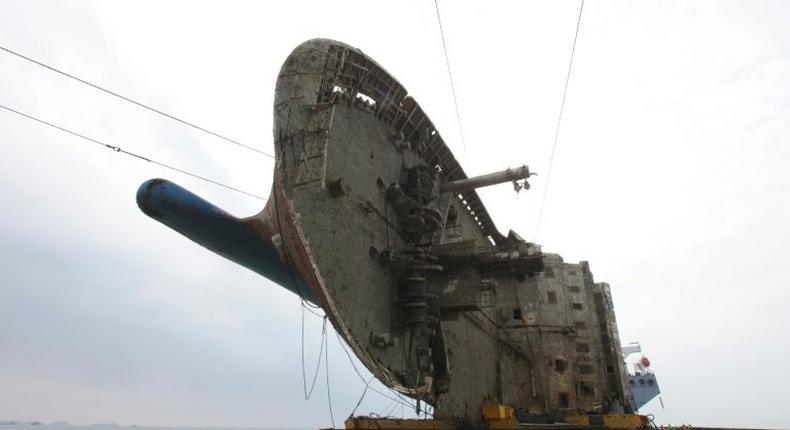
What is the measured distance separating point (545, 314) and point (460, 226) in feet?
18.0

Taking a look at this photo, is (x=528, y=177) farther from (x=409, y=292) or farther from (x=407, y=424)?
(x=407, y=424)

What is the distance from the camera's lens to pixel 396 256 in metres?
12.0

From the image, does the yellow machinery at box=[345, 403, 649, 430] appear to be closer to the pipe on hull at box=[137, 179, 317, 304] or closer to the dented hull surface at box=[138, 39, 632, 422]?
the dented hull surface at box=[138, 39, 632, 422]

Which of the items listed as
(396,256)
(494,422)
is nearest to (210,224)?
(396,256)

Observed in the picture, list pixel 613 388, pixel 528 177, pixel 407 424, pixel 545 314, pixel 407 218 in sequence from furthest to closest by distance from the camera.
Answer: pixel 545 314 → pixel 613 388 → pixel 528 177 → pixel 407 218 → pixel 407 424

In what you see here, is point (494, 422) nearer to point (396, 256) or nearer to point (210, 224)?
point (396, 256)

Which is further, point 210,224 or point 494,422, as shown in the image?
point 494,422

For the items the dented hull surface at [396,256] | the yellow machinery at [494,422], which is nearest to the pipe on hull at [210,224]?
A: the dented hull surface at [396,256]

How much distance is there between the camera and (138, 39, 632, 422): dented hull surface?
987 centimetres

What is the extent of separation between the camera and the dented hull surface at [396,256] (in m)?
9.87

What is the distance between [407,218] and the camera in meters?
13.0

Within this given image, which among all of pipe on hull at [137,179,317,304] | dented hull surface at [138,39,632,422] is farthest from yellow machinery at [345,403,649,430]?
pipe on hull at [137,179,317,304]

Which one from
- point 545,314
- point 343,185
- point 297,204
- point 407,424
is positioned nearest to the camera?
point 407,424

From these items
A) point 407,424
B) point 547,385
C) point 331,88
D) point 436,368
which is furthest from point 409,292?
point 547,385
